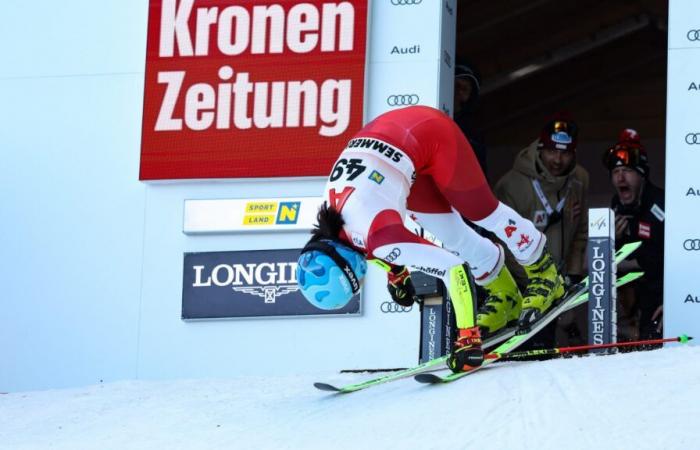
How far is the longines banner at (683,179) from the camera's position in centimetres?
934

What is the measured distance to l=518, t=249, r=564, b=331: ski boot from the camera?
8.69 m

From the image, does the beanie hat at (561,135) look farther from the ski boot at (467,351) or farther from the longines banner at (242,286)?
the ski boot at (467,351)

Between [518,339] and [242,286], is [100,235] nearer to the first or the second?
[242,286]

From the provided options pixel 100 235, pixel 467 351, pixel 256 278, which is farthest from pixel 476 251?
pixel 100 235

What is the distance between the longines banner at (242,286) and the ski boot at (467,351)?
1956 millimetres

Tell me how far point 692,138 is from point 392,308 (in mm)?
2080

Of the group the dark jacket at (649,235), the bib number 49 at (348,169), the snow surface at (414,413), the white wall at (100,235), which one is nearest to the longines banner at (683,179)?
the dark jacket at (649,235)

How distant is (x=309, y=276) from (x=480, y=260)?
4.16ft

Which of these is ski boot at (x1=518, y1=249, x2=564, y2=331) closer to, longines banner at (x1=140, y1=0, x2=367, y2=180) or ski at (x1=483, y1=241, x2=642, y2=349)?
ski at (x1=483, y1=241, x2=642, y2=349)

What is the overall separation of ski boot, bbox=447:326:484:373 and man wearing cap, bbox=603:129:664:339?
2.19m

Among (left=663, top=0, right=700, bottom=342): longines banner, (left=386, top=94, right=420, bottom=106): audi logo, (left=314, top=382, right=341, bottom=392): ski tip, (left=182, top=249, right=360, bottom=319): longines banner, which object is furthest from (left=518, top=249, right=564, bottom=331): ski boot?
(left=386, top=94, right=420, bottom=106): audi logo

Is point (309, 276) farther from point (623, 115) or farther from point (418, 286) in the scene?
point (623, 115)

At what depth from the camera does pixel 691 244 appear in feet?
30.7

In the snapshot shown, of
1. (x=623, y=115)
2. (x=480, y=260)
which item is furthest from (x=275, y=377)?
(x=623, y=115)
